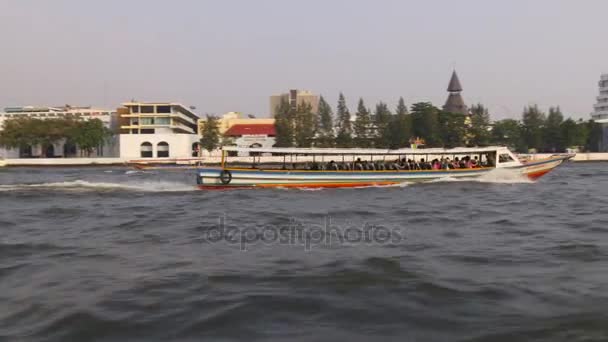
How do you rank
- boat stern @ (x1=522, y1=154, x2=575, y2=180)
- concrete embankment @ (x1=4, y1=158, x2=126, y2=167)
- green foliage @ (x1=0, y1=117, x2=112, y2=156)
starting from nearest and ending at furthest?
boat stern @ (x1=522, y1=154, x2=575, y2=180)
concrete embankment @ (x1=4, y1=158, x2=126, y2=167)
green foliage @ (x1=0, y1=117, x2=112, y2=156)

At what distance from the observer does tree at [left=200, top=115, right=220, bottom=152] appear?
6950 centimetres

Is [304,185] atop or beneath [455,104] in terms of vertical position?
beneath

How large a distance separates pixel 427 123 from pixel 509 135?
15.3m

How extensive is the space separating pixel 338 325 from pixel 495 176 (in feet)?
70.8

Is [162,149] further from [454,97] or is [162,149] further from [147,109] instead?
[454,97]

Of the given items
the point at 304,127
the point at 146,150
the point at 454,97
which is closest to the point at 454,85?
the point at 454,97

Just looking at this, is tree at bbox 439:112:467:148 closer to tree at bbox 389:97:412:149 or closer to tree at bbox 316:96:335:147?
tree at bbox 389:97:412:149

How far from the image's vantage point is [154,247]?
9781 millimetres

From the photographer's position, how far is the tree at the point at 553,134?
2822 inches

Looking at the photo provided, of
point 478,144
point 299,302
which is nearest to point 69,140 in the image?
point 478,144

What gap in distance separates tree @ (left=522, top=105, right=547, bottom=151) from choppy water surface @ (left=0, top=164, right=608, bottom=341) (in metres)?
63.2

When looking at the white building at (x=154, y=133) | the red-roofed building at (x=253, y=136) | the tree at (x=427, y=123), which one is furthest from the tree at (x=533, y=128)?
the white building at (x=154, y=133)

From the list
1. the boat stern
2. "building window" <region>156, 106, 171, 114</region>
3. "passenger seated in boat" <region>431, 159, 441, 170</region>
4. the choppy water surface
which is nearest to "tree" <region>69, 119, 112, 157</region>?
"building window" <region>156, 106, 171, 114</region>

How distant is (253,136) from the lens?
72812 mm
